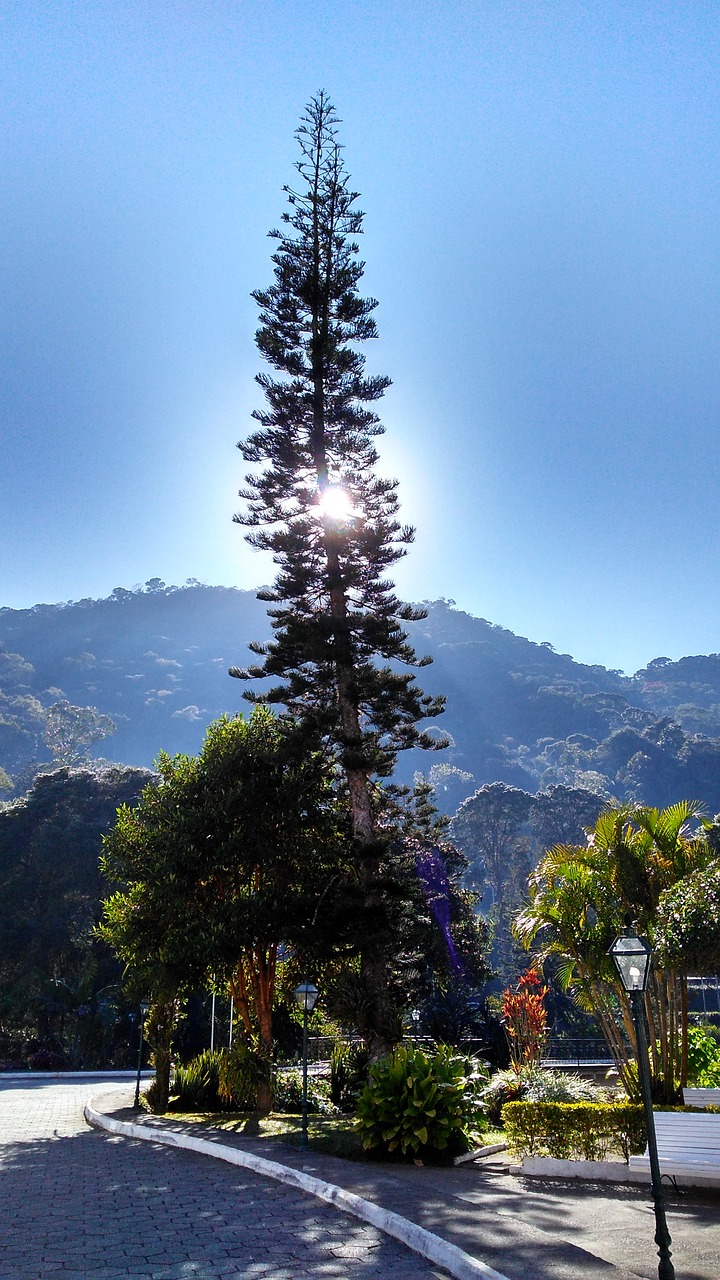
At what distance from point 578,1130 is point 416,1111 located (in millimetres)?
1724

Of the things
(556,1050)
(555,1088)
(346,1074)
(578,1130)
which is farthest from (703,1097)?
(556,1050)

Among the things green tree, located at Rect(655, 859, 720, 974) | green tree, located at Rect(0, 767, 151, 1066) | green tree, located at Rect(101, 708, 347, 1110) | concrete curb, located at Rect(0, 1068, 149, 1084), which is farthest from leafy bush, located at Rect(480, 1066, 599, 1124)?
green tree, located at Rect(0, 767, 151, 1066)

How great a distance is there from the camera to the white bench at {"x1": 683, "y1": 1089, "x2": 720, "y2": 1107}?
820cm

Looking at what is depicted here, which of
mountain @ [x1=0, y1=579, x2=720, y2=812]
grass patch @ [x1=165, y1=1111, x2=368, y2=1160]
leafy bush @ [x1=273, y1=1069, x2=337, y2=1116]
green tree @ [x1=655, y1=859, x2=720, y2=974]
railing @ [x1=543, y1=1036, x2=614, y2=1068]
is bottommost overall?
railing @ [x1=543, y1=1036, x2=614, y2=1068]

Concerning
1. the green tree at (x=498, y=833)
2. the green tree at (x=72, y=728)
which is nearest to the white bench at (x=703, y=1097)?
the green tree at (x=498, y=833)

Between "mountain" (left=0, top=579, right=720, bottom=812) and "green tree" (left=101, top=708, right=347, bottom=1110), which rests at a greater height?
"mountain" (left=0, top=579, right=720, bottom=812)

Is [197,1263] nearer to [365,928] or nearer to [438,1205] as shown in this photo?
→ [438,1205]

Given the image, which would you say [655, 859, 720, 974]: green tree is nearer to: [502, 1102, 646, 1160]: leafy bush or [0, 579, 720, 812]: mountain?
[502, 1102, 646, 1160]: leafy bush

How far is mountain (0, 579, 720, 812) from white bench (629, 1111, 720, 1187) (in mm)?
100256

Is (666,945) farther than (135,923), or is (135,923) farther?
(135,923)

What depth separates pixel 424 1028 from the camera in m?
17.8

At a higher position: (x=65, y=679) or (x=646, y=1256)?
(x=65, y=679)

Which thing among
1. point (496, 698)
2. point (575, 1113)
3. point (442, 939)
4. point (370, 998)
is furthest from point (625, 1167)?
point (496, 698)

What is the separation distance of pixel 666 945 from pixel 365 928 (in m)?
5.82
